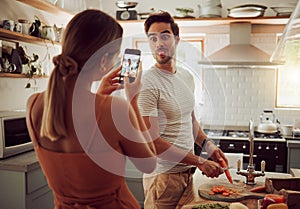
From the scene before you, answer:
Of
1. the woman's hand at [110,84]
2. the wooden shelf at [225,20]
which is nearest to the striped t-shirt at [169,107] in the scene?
the woman's hand at [110,84]

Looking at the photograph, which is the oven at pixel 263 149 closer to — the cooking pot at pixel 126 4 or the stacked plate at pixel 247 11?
the stacked plate at pixel 247 11

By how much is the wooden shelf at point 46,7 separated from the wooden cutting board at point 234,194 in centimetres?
211

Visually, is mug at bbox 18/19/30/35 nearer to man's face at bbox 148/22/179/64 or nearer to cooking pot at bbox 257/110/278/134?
man's face at bbox 148/22/179/64

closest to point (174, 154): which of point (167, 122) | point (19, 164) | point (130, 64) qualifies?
point (167, 122)

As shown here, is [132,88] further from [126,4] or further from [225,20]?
[126,4]

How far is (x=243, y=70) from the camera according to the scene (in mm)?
3986

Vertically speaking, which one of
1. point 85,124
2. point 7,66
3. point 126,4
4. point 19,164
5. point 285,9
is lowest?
point 19,164

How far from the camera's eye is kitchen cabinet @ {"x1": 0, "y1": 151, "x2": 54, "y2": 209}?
86.7 inches

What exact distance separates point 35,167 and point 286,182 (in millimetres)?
1595

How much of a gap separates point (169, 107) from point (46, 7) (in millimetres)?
1978

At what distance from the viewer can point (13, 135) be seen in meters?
2.40

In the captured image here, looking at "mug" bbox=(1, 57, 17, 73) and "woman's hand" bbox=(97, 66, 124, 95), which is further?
"mug" bbox=(1, 57, 17, 73)

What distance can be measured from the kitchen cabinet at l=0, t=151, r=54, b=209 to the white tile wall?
231cm

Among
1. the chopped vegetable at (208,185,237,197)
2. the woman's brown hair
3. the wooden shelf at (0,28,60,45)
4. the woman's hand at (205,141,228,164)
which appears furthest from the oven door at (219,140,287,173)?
the woman's brown hair
